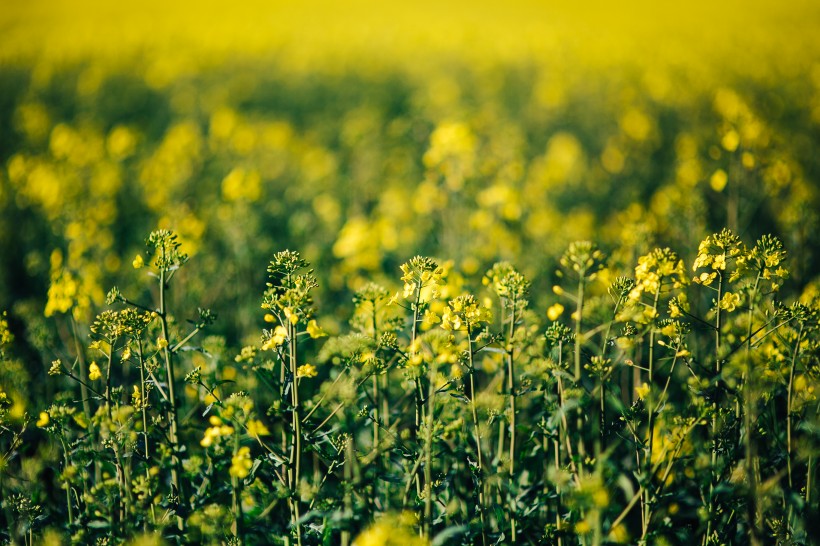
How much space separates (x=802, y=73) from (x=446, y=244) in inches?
377

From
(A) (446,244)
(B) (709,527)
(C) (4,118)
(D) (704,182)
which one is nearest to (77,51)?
(C) (4,118)

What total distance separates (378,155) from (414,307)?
5.13 meters

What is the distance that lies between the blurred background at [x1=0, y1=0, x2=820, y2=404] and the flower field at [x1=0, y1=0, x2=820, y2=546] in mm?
62

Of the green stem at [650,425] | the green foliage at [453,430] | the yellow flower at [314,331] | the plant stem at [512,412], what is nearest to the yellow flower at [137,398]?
the green foliage at [453,430]

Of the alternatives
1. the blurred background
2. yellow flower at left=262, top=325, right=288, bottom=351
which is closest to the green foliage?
yellow flower at left=262, top=325, right=288, bottom=351

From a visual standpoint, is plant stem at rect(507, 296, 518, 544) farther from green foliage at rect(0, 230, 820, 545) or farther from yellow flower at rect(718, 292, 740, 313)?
yellow flower at rect(718, 292, 740, 313)

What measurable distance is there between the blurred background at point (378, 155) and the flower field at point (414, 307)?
62 millimetres

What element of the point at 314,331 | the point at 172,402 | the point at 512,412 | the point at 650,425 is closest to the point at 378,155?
the point at 314,331

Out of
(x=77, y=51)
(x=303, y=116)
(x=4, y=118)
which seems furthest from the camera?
(x=77, y=51)

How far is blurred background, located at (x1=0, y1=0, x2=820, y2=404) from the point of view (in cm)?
481

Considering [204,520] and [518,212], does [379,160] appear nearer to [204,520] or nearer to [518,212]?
[518,212]

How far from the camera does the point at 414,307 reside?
8.05ft

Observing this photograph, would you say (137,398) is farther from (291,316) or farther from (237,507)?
(291,316)

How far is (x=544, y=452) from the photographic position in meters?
2.60
